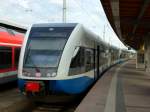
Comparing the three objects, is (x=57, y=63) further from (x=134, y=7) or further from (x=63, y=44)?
(x=134, y=7)

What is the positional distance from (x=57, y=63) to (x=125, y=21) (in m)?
17.3

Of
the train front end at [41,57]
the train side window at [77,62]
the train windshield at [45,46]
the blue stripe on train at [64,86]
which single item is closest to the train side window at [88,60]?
the train side window at [77,62]

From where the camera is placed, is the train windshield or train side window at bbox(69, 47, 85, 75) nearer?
the train windshield

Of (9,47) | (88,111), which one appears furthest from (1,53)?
(88,111)

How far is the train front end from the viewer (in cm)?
1271

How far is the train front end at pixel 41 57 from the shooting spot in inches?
500

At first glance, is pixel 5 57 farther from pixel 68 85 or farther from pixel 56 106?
pixel 68 85

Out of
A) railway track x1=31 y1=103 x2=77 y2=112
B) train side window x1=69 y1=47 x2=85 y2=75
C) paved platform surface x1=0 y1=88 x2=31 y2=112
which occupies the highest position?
train side window x1=69 y1=47 x2=85 y2=75

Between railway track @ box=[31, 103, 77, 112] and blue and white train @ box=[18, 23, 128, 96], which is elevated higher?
blue and white train @ box=[18, 23, 128, 96]

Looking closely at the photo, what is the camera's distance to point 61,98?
1327 centimetres

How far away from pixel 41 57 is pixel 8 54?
5.82m

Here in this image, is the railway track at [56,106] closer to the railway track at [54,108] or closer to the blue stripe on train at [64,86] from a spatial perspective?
the railway track at [54,108]

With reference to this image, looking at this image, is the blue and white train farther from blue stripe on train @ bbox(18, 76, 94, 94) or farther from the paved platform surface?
the paved platform surface

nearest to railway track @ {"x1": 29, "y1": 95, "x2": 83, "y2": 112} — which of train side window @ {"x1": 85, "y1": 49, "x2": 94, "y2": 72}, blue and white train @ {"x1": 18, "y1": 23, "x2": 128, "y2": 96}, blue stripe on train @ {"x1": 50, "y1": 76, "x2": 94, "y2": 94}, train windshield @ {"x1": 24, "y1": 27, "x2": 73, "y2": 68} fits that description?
blue stripe on train @ {"x1": 50, "y1": 76, "x2": 94, "y2": 94}
